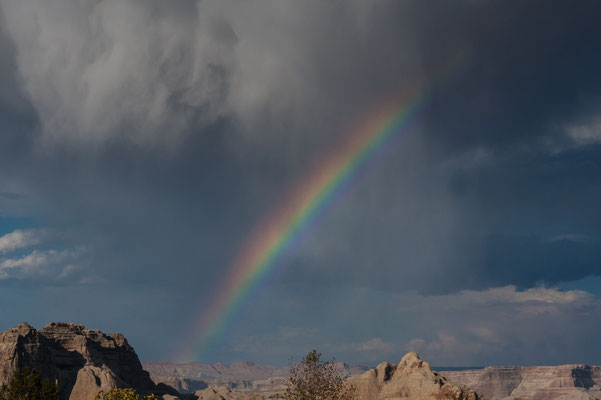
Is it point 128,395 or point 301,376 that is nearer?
point 128,395

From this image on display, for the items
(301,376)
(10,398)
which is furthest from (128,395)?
(10,398)

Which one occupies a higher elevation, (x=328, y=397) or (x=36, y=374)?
(x=36, y=374)

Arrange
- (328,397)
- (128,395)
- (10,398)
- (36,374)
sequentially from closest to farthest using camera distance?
(128,395) → (328,397) → (10,398) → (36,374)

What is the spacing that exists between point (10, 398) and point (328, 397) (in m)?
68.8

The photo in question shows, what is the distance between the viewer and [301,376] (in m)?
112

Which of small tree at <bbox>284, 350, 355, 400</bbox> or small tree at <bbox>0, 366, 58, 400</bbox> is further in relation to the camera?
small tree at <bbox>0, 366, 58, 400</bbox>

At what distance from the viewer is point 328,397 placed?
111938mm

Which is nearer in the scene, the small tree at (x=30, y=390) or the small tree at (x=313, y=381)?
the small tree at (x=313, y=381)

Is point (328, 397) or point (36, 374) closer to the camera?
point (328, 397)

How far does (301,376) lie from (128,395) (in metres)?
32.0

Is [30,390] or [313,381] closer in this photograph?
[313,381]

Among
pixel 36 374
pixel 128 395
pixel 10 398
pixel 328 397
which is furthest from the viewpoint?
pixel 36 374

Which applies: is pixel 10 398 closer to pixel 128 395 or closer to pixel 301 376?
pixel 128 395

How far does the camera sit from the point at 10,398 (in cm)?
12562
